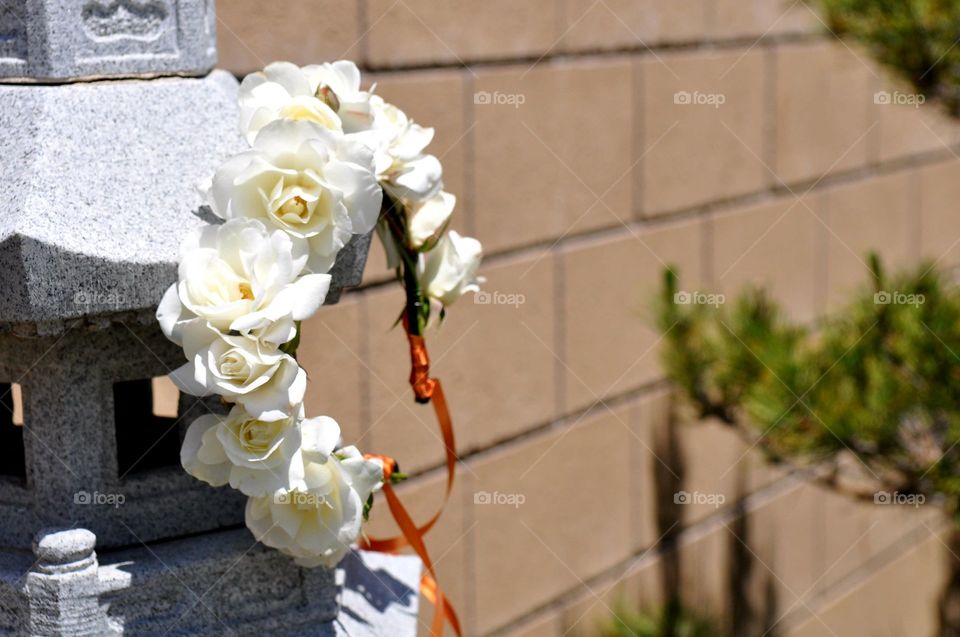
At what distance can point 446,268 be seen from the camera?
1264 millimetres

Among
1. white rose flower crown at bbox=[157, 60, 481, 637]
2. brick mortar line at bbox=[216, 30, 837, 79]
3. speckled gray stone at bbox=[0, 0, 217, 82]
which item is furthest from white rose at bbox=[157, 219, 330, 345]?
brick mortar line at bbox=[216, 30, 837, 79]

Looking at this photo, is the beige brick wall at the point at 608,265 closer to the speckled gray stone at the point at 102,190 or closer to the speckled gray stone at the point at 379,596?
the speckled gray stone at the point at 379,596

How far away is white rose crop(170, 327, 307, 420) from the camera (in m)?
0.96

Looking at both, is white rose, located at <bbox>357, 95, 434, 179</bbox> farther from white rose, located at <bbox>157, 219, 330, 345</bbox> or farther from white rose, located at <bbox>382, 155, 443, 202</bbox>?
white rose, located at <bbox>157, 219, 330, 345</bbox>

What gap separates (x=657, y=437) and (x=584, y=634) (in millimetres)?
405

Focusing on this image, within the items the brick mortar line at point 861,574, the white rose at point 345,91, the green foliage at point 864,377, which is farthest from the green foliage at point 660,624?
the white rose at point 345,91

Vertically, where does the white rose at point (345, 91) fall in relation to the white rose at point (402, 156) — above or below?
above

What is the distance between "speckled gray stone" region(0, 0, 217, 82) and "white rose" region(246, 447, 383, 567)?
39 centimetres

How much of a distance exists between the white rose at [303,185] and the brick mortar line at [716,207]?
2.23 feet

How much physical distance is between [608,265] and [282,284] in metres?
1.34

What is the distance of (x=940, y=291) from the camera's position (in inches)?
84.1

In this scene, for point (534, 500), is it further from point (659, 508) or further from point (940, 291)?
point (940, 291)

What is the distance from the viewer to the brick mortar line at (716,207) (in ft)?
6.68

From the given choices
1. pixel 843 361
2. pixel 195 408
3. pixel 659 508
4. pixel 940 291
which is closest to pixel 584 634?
pixel 659 508
